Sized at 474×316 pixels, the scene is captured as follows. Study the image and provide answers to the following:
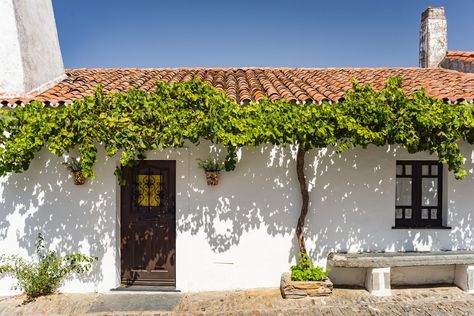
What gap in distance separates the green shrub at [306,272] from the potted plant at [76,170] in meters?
4.23

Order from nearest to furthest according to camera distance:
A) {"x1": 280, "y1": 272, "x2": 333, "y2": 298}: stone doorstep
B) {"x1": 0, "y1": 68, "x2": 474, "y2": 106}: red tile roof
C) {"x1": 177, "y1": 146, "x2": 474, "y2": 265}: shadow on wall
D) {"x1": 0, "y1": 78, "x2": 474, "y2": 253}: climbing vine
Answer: {"x1": 0, "y1": 78, "x2": 474, "y2": 253}: climbing vine → {"x1": 280, "y1": 272, "x2": 333, "y2": 298}: stone doorstep → {"x1": 177, "y1": 146, "x2": 474, "y2": 265}: shadow on wall → {"x1": 0, "y1": 68, "x2": 474, "y2": 106}: red tile roof

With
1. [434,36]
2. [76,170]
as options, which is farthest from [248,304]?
[434,36]

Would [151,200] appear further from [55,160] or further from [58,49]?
[58,49]

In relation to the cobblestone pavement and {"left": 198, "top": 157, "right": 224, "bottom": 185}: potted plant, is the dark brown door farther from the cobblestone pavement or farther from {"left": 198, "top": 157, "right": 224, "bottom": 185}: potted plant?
{"left": 198, "top": 157, "right": 224, "bottom": 185}: potted plant

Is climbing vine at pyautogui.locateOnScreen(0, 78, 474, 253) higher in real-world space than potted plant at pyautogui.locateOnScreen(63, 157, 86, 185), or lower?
higher

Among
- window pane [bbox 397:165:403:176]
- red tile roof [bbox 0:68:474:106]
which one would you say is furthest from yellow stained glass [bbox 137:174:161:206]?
window pane [bbox 397:165:403:176]

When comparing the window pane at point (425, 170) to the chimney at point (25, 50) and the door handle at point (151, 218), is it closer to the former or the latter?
the door handle at point (151, 218)

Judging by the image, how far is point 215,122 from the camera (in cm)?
560

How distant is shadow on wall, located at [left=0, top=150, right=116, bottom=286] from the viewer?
643 cm

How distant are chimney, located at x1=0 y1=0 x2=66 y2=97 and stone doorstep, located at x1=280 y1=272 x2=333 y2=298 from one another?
631 centimetres

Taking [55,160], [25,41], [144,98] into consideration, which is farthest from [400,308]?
[25,41]

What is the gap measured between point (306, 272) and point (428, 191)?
3.00 meters

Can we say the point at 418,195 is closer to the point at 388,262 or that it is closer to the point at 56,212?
the point at 388,262

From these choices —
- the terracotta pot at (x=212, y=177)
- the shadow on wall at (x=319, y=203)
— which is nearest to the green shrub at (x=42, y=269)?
the shadow on wall at (x=319, y=203)
